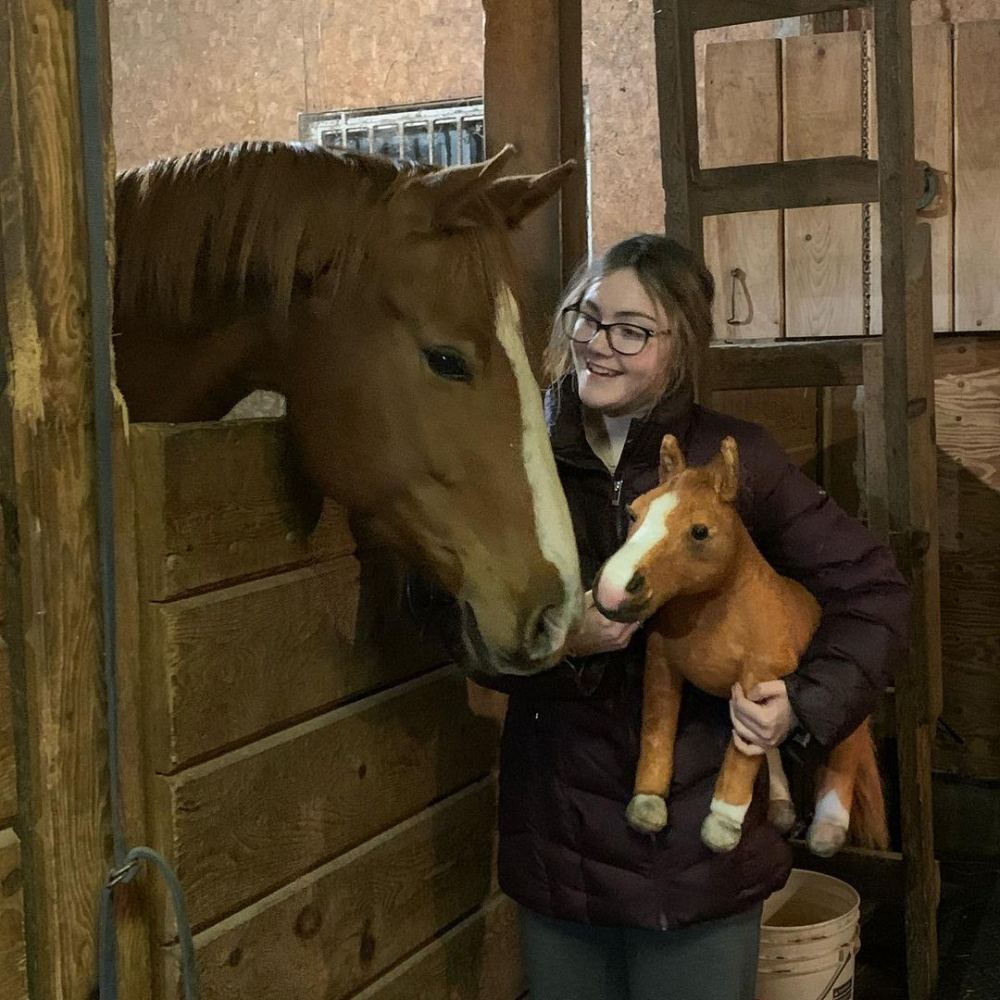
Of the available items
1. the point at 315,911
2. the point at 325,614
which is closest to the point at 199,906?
the point at 315,911

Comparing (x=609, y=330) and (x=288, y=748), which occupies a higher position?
(x=609, y=330)

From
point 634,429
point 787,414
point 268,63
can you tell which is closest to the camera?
point 634,429

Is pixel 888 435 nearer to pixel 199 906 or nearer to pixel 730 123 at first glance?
pixel 730 123

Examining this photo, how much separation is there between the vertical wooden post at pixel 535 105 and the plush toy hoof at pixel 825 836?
Result: 2.82 feet

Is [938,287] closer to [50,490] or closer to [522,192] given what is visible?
[522,192]

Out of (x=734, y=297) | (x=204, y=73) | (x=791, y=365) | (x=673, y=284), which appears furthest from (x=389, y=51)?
(x=673, y=284)

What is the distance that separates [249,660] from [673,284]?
0.58 m

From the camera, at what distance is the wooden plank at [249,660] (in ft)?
3.13

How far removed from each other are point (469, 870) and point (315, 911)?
0.29 meters

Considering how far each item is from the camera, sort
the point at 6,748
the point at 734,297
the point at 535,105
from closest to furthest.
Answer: the point at 6,748, the point at 535,105, the point at 734,297

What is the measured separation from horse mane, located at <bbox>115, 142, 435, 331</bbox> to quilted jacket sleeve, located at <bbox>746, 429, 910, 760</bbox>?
504 millimetres

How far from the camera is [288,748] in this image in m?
1.08

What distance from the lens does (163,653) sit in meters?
0.95

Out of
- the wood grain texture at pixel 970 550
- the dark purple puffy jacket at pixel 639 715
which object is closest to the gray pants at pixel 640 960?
the dark purple puffy jacket at pixel 639 715
